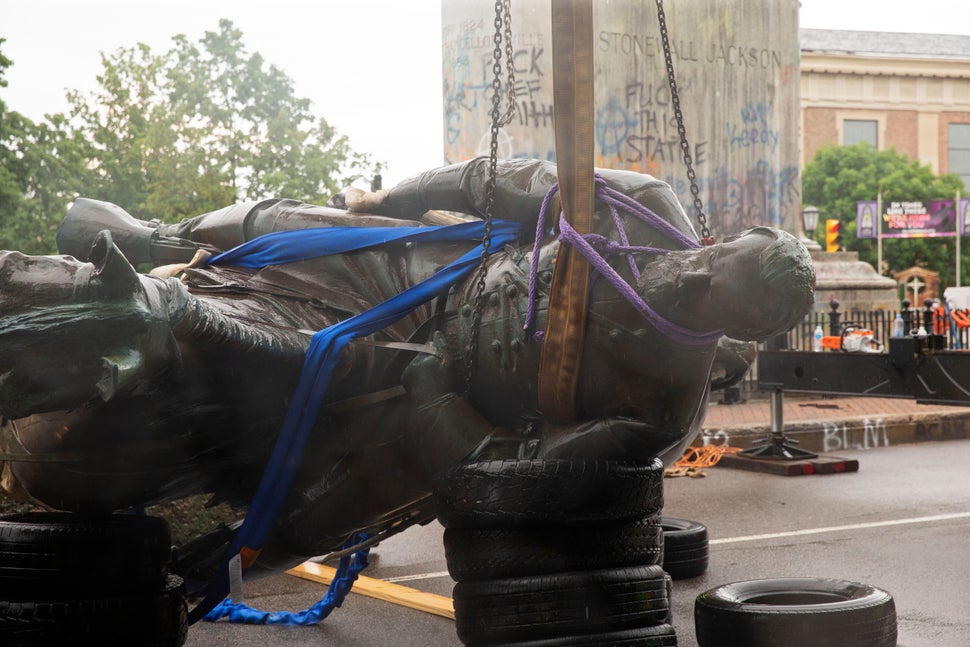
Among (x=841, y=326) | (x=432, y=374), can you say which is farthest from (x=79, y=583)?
(x=841, y=326)

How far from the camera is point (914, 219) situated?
37812 mm

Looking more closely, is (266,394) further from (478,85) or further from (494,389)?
(478,85)

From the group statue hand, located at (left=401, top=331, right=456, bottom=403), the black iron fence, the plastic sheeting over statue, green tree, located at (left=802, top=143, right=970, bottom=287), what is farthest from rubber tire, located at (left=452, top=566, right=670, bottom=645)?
green tree, located at (left=802, top=143, right=970, bottom=287)

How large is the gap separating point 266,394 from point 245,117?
11277 millimetres

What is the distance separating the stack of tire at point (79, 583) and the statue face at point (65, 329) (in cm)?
58

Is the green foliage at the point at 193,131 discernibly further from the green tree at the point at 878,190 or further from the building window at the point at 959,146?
the building window at the point at 959,146

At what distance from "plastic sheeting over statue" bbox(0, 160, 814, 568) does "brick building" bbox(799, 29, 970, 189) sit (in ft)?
112

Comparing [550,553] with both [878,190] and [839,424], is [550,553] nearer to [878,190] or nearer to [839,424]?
[839,424]

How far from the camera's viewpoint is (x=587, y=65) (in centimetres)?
261

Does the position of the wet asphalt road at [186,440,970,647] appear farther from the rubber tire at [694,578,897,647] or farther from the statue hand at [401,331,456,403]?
the statue hand at [401,331,456,403]

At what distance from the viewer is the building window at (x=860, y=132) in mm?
41938

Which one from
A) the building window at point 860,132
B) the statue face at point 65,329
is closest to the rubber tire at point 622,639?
the statue face at point 65,329

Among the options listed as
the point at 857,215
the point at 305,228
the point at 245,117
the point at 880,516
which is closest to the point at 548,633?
the point at 305,228

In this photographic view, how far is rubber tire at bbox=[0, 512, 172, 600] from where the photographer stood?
2.76 meters
